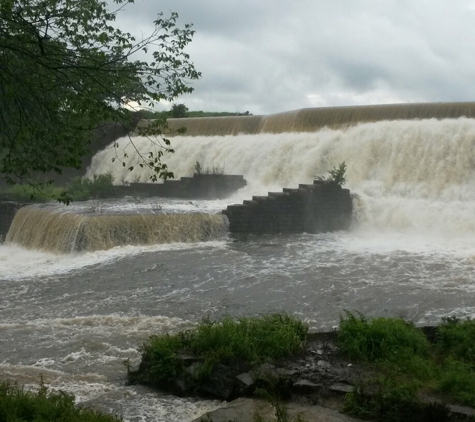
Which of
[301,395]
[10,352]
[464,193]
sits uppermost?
[464,193]

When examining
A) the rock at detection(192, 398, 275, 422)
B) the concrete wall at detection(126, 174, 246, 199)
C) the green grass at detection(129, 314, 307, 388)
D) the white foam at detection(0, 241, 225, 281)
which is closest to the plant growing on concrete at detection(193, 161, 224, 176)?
the concrete wall at detection(126, 174, 246, 199)

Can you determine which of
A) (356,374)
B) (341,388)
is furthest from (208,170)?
(341,388)

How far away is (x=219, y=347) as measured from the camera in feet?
24.6

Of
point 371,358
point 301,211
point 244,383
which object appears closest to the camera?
point 244,383

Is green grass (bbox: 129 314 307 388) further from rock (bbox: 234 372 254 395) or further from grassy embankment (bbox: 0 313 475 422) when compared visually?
rock (bbox: 234 372 254 395)

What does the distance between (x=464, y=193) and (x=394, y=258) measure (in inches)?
237

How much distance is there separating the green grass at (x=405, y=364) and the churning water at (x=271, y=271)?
5.33ft

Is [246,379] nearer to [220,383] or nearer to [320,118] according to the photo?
[220,383]

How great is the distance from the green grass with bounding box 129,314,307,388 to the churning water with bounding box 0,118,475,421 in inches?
12.7

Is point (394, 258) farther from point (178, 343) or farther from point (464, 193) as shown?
point (178, 343)

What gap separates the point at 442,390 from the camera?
6406 millimetres

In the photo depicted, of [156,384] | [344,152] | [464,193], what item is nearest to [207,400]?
[156,384]

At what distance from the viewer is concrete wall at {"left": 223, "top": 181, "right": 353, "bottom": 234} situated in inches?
727

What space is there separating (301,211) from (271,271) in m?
5.27
